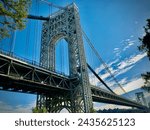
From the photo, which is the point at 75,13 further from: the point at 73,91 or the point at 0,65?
the point at 0,65

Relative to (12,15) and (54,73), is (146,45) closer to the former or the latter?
(12,15)

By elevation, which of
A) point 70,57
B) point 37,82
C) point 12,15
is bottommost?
point 37,82

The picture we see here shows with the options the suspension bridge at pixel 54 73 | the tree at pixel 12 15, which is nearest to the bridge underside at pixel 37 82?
the suspension bridge at pixel 54 73

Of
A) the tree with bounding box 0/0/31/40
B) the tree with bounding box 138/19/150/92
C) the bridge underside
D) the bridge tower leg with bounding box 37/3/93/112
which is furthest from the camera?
the bridge tower leg with bounding box 37/3/93/112

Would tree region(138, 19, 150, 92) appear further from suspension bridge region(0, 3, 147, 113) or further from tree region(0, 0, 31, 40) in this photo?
suspension bridge region(0, 3, 147, 113)

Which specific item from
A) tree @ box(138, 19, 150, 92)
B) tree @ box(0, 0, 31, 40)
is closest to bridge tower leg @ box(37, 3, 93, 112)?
tree @ box(138, 19, 150, 92)

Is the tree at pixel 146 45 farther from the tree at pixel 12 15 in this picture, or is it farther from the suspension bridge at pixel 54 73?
the suspension bridge at pixel 54 73

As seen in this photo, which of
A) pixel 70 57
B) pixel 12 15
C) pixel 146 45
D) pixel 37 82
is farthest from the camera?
pixel 70 57

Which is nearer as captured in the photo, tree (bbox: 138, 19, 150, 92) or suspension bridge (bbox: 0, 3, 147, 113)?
tree (bbox: 138, 19, 150, 92)

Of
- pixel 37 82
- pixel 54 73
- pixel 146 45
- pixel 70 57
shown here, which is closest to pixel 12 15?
pixel 146 45
